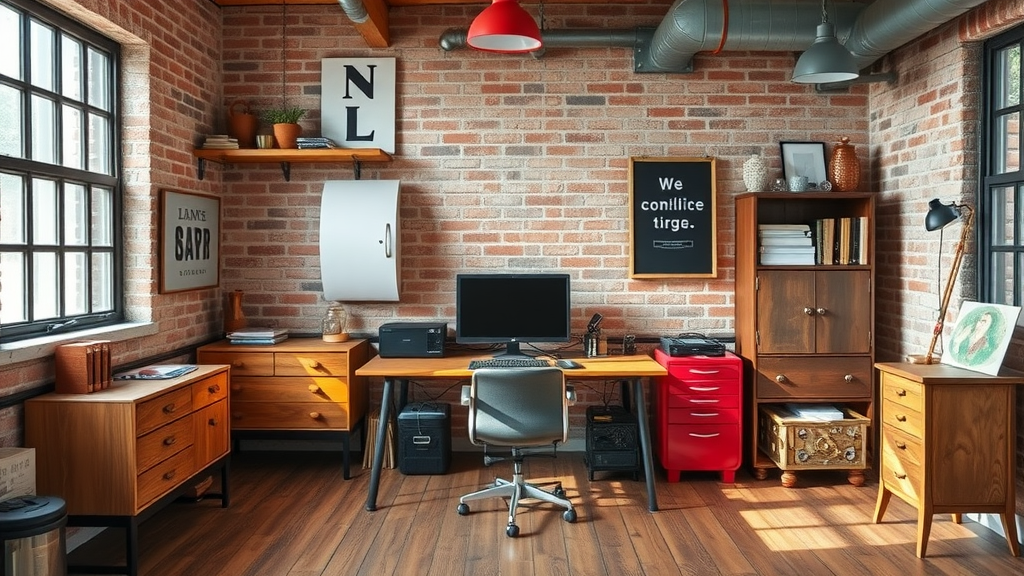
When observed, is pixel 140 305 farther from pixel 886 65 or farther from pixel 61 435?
pixel 886 65

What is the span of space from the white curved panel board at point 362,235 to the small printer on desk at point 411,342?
0.32 m

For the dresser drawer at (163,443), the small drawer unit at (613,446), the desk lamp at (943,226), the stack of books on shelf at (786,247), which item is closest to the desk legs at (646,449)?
the small drawer unit at (613,446)

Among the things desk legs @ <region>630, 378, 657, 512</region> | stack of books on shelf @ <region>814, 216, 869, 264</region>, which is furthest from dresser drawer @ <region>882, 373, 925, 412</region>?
desk legs @ <region>630, 378, 657, 512</region>

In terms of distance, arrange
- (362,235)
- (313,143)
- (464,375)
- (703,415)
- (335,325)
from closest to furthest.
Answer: (464,375) → (703,415) → (313,143) → (362,235) → (335,325)

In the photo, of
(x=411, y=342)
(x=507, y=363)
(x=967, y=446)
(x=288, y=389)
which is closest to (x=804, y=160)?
(x=967, y=446)

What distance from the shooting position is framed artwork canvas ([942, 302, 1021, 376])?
130 inches

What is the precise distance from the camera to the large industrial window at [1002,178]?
3.54 metres

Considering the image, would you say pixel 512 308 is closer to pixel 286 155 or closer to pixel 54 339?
pixel 286 155

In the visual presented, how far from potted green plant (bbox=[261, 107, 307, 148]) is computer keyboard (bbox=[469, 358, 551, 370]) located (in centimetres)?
173

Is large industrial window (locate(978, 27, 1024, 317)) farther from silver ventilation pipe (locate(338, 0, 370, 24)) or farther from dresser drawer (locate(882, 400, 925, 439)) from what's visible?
silver ventilation pipe (locate(338, 0, 370, 24))

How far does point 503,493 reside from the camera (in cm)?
374

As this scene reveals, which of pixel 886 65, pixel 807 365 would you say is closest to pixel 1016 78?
pixel 886 65

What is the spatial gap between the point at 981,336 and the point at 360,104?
361 centimetres

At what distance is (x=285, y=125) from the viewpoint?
4.46 m
